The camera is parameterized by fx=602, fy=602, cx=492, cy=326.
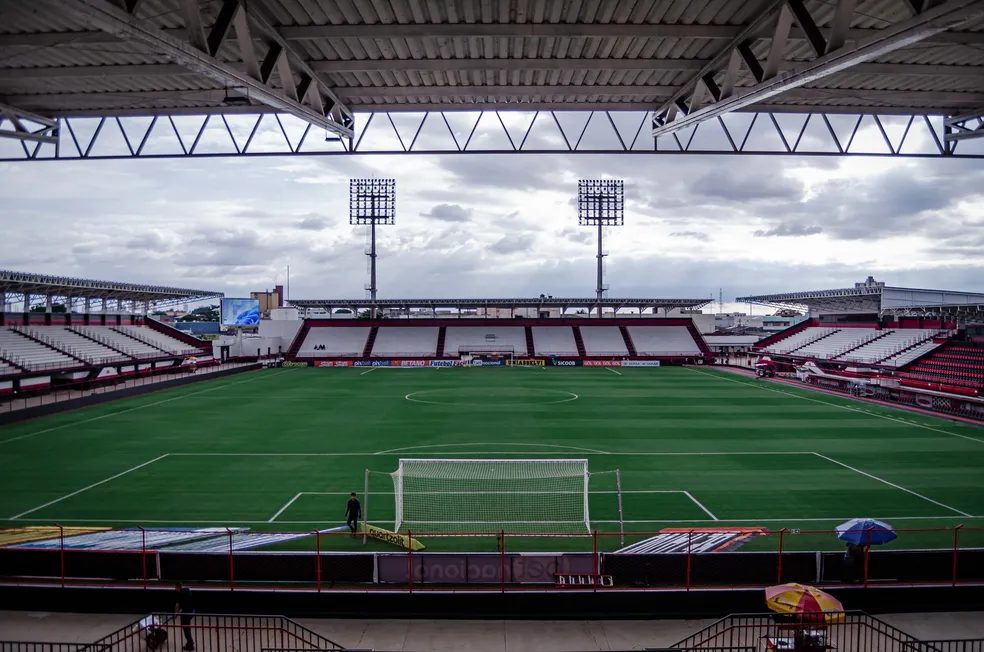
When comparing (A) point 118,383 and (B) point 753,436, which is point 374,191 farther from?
(B) point 753,436

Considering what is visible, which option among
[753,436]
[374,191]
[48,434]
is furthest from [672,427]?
[374,191]

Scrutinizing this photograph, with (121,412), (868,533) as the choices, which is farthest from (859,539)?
(121,412)

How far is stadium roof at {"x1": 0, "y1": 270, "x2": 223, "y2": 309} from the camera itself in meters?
44.8

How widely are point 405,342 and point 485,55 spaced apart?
55.8 meters

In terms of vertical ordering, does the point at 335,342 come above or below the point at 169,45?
below

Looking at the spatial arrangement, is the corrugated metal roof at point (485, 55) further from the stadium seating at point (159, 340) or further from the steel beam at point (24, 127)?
the stadium seating at point (159, 340)

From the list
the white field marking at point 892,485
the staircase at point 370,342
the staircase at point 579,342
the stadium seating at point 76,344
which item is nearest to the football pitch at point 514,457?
the white field marking at point 892,485

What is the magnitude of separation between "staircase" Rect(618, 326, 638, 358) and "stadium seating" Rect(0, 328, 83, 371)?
50.0m

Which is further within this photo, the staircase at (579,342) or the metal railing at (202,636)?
the staircase at (579,342)

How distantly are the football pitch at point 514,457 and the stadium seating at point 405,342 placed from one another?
25393mm

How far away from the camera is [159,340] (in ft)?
188

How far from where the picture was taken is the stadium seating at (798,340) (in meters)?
58.9

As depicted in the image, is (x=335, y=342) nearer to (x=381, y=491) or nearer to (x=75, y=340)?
(x=75, y=340)

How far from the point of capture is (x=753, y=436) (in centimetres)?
2636
